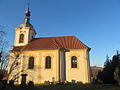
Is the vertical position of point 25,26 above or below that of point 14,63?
above

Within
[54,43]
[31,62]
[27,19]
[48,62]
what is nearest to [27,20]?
[27,19]

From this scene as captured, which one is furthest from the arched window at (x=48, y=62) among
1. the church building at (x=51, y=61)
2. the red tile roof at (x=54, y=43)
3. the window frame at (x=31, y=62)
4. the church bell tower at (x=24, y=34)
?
the church bell tower at (x=24, y=34)

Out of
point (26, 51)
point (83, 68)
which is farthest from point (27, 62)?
point (83, 68)

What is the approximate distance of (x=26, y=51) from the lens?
3112 cm

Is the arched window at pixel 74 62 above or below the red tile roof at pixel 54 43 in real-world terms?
below

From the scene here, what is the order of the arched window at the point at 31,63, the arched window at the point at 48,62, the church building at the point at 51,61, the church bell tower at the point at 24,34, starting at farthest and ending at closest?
the church bell tower at the point at 24,34 < the arched window at the point at 31,63 < the arched window at the point at 48,62 < the church building at the point at 51,61

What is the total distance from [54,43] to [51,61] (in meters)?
4.19

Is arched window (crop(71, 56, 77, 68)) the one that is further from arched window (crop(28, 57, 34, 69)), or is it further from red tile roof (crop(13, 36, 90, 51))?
arched window (crop(28, 57, 34, 69))

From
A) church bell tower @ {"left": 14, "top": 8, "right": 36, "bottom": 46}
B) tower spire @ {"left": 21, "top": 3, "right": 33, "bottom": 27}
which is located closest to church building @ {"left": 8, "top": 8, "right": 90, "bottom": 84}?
church bell tower @ {"left": 14, "top": 8, "right": 36, "bottom": 46}

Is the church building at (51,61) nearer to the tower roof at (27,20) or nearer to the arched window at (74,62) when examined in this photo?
the arched window at (74,62)

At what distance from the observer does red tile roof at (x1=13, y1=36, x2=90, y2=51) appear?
99.7 ft

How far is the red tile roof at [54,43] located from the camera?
30388 mm

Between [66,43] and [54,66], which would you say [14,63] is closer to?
[54,66]

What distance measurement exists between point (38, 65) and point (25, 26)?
10.8m
